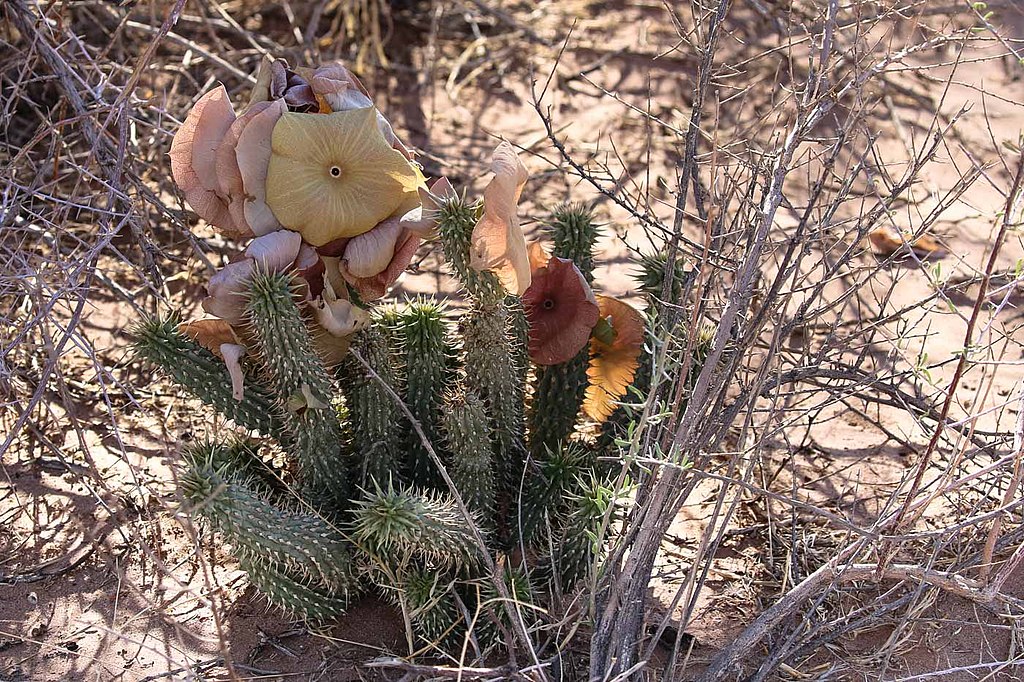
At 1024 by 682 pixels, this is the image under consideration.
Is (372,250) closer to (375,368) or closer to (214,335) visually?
(375,368)

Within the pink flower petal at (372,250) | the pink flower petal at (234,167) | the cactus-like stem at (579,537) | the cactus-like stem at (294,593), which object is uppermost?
the pink flower petal at (234,167)

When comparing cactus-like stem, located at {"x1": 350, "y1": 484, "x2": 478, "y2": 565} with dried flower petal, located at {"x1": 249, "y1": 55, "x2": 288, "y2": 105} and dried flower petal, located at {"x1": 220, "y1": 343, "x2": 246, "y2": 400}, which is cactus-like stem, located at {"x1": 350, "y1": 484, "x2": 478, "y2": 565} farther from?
dried flower petal, located at {"x1": 249, "y1": 55, "x2": 288, "y2": 105}

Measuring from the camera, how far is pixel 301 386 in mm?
1885

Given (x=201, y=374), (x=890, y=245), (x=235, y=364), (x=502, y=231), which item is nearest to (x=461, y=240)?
(x=502, y=231)

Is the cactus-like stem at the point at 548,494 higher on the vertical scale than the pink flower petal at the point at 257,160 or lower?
lower

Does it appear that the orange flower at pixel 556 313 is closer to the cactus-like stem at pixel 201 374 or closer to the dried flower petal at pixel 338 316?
the dried flower petal at pixel 338 316

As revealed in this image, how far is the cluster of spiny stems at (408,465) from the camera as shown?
1814mm

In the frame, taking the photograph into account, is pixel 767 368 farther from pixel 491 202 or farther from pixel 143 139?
pixel 143 139

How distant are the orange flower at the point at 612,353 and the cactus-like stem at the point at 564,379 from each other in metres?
0.04

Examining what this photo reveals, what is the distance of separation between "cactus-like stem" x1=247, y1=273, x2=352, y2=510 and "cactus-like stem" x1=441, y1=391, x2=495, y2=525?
0.75 feet

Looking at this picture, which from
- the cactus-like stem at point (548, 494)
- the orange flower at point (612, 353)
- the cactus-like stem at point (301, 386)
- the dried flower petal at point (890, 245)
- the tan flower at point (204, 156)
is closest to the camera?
the cactus-like stem at point (301, 386)

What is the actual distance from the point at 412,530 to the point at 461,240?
52 centimetres

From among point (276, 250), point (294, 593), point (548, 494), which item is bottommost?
point (294, 593)

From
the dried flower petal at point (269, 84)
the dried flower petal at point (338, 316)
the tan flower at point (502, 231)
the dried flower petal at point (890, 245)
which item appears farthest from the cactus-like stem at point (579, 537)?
the dried flower petal at point (890, 245)
